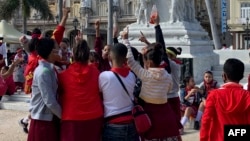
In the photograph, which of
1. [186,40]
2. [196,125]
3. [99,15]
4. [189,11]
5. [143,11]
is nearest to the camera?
[196,125]

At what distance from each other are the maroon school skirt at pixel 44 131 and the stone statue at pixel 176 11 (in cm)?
999

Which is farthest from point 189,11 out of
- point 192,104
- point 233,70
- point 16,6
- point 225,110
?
point 16,6

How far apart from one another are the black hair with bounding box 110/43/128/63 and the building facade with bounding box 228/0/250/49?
48859 millimetres

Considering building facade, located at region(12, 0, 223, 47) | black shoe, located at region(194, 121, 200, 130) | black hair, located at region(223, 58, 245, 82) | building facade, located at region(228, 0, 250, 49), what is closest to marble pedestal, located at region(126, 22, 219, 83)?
black shoe, located at region(194, 121, 200, 130)

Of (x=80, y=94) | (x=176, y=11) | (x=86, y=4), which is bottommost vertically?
(x=80, y=94)

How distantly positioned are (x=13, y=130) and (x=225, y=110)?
5687 mm

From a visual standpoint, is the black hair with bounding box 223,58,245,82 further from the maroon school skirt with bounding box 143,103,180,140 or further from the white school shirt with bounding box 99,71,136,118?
the white school shirt with bounding box 99,71,136,118

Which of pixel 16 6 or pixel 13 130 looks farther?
pixel 16 6

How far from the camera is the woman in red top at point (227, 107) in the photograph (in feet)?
14.1

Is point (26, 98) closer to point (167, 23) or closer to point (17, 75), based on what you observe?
point (17, 75)

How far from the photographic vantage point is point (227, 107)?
4316 mm

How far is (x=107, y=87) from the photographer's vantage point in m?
4.94

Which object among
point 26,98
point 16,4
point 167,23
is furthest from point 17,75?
point 16,4

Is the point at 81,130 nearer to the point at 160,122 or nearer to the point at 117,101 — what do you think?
the point at 117,101
